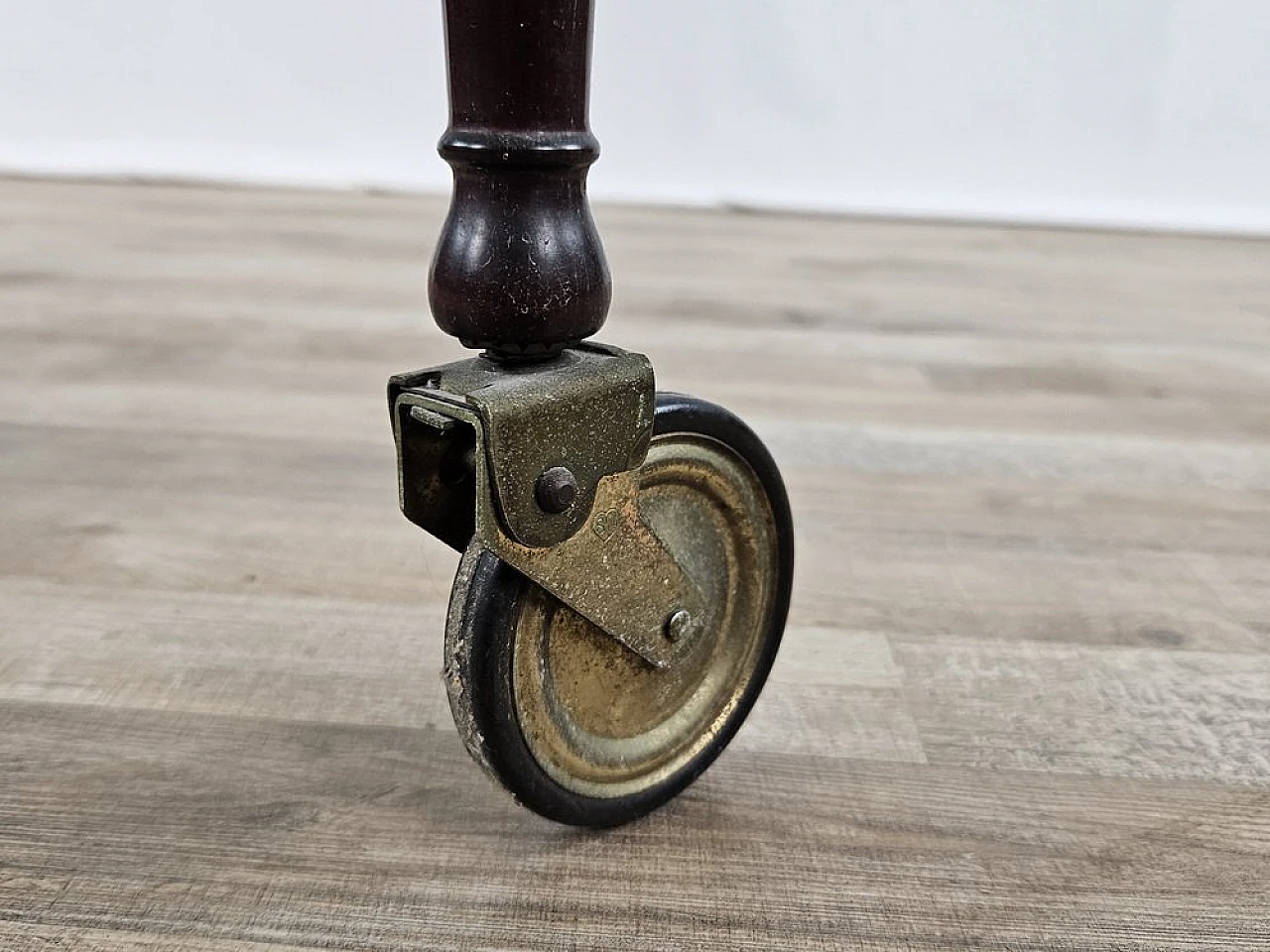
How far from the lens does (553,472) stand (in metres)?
0.56

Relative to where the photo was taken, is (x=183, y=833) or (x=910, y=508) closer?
(x=183, y=833)

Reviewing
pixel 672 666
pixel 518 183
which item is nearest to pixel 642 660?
pixel 672 666

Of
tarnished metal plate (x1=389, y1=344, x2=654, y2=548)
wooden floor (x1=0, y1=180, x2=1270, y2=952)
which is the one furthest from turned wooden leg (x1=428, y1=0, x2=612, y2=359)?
wooden floor (x1=0, y1=180, x2=1270, y2=952)

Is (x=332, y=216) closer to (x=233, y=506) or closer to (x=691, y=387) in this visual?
(x=691, y=387)

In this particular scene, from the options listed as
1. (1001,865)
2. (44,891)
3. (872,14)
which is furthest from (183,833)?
(872,14)

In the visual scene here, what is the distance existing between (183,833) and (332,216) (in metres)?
2.11

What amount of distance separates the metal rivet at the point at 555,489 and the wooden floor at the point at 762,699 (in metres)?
0.19

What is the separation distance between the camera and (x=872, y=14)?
277 centimetres

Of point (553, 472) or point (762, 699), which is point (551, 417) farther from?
point (762, 699)

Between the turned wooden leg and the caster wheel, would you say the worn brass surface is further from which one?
the turned wooden leg

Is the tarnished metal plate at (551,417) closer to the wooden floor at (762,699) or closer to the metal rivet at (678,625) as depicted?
the metal rivet at (678,625)

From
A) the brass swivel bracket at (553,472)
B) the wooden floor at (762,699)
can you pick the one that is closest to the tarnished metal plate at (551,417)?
the brass swivel bracket at (553,472)

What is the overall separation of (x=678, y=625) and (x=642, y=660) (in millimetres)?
27

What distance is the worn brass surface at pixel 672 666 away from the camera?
0.61 metres
